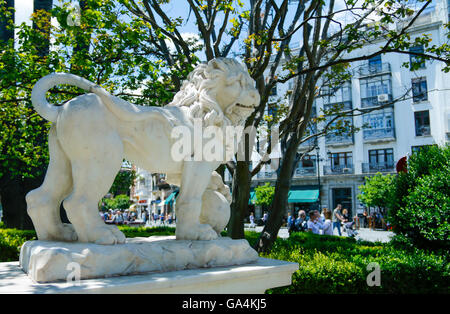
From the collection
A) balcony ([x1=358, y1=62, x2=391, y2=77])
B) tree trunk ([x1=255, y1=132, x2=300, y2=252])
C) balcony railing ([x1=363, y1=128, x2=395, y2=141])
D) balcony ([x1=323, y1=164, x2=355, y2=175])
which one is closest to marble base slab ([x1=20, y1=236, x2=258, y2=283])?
tree trunk ([x1=255, y1=132, x2=300, y2=252])

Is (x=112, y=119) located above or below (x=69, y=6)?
below

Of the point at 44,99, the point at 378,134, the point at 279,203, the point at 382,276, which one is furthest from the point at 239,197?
the point at 378,134

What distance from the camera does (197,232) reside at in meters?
2.69

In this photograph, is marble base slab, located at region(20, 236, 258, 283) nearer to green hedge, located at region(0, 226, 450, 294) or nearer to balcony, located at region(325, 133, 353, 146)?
green hedge, located at region(0, 226, 450, 294)

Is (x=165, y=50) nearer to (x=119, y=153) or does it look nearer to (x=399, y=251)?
(x=119, y=153)

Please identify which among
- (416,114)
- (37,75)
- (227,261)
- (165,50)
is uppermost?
(416,114)

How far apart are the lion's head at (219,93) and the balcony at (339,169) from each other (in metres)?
25.9

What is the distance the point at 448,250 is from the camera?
16.3ft

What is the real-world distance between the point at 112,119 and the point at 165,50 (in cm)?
523

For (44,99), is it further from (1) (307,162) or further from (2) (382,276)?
(1) (307,162)

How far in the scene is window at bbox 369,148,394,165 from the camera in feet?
84.3

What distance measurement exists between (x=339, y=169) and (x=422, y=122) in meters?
6.79

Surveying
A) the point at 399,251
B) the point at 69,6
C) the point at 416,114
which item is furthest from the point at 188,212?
the point at 416,114

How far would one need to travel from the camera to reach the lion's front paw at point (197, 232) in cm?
267
